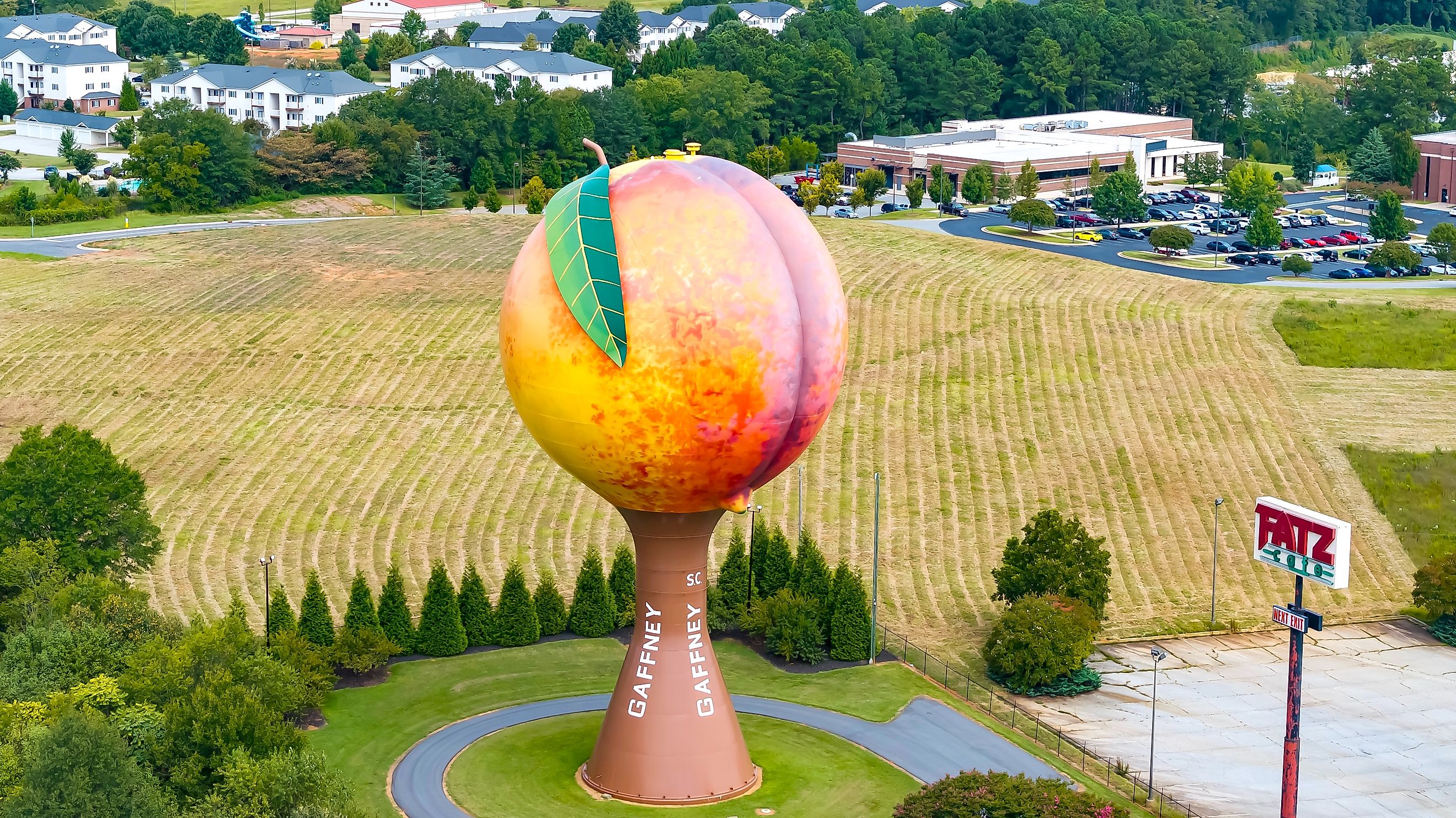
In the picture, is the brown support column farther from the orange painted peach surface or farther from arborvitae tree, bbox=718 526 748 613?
arborvitae tree, bbox=718 526 748 613

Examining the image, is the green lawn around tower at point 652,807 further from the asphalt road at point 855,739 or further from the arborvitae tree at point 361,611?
the arborvitae tree at point 361,611

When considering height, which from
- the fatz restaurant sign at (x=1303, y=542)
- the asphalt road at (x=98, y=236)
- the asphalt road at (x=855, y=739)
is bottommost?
the asphalt road at (x=855, y=739)

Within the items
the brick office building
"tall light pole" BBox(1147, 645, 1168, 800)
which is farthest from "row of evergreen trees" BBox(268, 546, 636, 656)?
the brick office building

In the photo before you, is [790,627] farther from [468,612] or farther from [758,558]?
[468,612]

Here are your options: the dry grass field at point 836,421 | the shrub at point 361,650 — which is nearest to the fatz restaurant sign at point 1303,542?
the dry grass field at point 836,421

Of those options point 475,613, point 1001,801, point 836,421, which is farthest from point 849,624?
point 836,421
